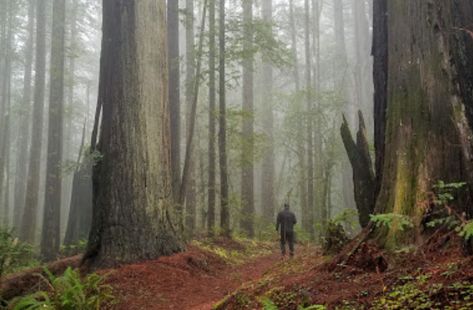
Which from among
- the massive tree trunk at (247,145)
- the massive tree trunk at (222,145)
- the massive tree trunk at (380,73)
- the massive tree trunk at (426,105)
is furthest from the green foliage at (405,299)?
the massive tree trunk at (247,145)

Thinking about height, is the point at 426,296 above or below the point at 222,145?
below

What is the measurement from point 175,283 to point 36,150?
14.5 meters

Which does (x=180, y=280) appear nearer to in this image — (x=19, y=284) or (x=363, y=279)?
(x=19, y=284)

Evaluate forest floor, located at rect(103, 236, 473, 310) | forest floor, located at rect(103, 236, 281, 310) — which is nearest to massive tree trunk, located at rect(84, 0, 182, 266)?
forest floor, located at rect(103, 236, 281, 310)

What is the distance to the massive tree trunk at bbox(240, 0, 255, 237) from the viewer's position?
15941mm

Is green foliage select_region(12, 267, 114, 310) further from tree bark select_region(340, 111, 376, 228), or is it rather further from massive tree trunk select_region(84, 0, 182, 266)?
tree bark select_region(340, 111, 376, 228)

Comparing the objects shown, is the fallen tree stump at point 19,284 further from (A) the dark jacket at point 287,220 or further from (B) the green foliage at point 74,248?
(A) the dark jacket at point 287,220

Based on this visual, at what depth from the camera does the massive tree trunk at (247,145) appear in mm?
15941

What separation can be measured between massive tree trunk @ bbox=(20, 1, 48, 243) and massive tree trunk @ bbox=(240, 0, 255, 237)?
347 inches

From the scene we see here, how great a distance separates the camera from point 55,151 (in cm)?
1723

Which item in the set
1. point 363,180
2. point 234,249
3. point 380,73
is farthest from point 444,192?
point 234,249

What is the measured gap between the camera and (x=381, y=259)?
16.4 ft

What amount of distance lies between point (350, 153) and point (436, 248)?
354 centimetres

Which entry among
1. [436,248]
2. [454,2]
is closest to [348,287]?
[436,248]
